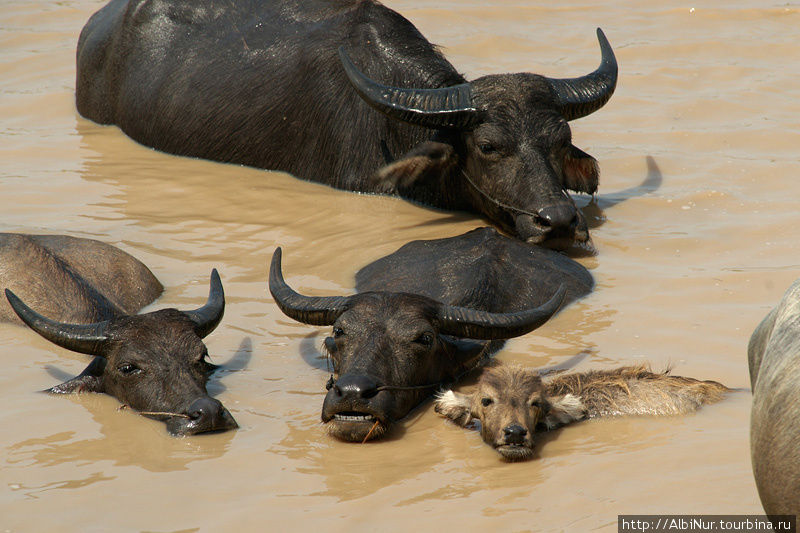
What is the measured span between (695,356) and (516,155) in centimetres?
247

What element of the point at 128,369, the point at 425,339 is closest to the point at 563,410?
the point at 425,339

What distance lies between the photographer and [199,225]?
840 cm

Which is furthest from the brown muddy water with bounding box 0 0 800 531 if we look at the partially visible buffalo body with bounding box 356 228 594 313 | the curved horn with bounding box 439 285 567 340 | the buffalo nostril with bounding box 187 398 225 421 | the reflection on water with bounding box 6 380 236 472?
the curved horn with bounding box 439 285 567 340

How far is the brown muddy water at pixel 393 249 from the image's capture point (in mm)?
4539

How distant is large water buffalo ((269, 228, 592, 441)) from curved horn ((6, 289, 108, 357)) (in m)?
0.98

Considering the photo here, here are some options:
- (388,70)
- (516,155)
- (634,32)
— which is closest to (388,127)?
(388,70)

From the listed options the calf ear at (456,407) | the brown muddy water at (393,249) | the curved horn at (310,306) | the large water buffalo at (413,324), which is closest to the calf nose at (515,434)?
the brown muddy water at (393,249)

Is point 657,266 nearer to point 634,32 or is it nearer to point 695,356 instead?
point 695,356

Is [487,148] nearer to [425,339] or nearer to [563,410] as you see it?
[425,339]

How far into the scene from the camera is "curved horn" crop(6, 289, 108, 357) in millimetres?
5652

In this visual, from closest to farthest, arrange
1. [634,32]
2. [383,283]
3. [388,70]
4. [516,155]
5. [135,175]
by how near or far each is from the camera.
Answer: [383,283] < [516,155] < [388,70] < [135,175] < [634,32]

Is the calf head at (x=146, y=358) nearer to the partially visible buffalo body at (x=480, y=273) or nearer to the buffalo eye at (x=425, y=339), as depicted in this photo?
the buffalo eye at (x=425, y=339)

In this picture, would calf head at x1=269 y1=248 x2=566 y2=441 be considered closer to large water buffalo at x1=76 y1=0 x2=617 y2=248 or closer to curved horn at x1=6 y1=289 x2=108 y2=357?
curved horn at x1=6 y1=289 x2=108 y2=357

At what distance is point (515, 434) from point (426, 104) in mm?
3763
